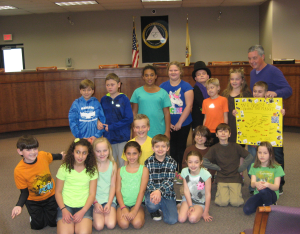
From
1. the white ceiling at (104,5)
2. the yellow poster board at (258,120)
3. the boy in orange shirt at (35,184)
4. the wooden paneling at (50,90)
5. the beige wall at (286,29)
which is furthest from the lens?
the white ceiling at (104,5)

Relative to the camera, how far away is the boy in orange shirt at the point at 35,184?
7.89ft

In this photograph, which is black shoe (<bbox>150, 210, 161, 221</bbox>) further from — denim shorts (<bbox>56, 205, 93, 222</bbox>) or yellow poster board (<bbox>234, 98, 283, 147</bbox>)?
Result: yellow poster board (<bbox>234, 98, 283, 147</bbox>)

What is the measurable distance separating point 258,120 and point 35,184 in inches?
92.2

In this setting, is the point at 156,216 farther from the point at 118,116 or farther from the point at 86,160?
the point at 118,116

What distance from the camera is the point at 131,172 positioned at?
2654 millimetres

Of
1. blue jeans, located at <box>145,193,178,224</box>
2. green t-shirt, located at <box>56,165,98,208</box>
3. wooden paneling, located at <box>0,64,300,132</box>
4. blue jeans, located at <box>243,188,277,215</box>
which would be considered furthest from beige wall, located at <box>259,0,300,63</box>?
green t-shirt, located at <box>56,165,98,208</box>

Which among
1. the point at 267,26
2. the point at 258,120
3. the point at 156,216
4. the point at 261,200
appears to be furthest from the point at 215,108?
the point at 267,26

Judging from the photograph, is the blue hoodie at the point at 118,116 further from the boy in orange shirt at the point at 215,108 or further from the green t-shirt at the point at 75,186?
the boy in orange shirt at the point at 215,108

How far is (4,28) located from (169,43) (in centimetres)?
649

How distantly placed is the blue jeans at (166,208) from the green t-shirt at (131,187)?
136mm

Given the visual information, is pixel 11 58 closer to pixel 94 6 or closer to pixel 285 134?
pixel 94 6

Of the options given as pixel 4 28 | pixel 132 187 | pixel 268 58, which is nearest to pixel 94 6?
pixel 4 28

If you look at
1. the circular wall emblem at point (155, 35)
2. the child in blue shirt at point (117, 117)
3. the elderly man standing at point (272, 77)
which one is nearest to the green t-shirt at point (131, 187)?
the child in blue shirt at point (117, 117)

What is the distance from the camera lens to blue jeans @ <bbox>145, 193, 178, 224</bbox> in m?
2.53
